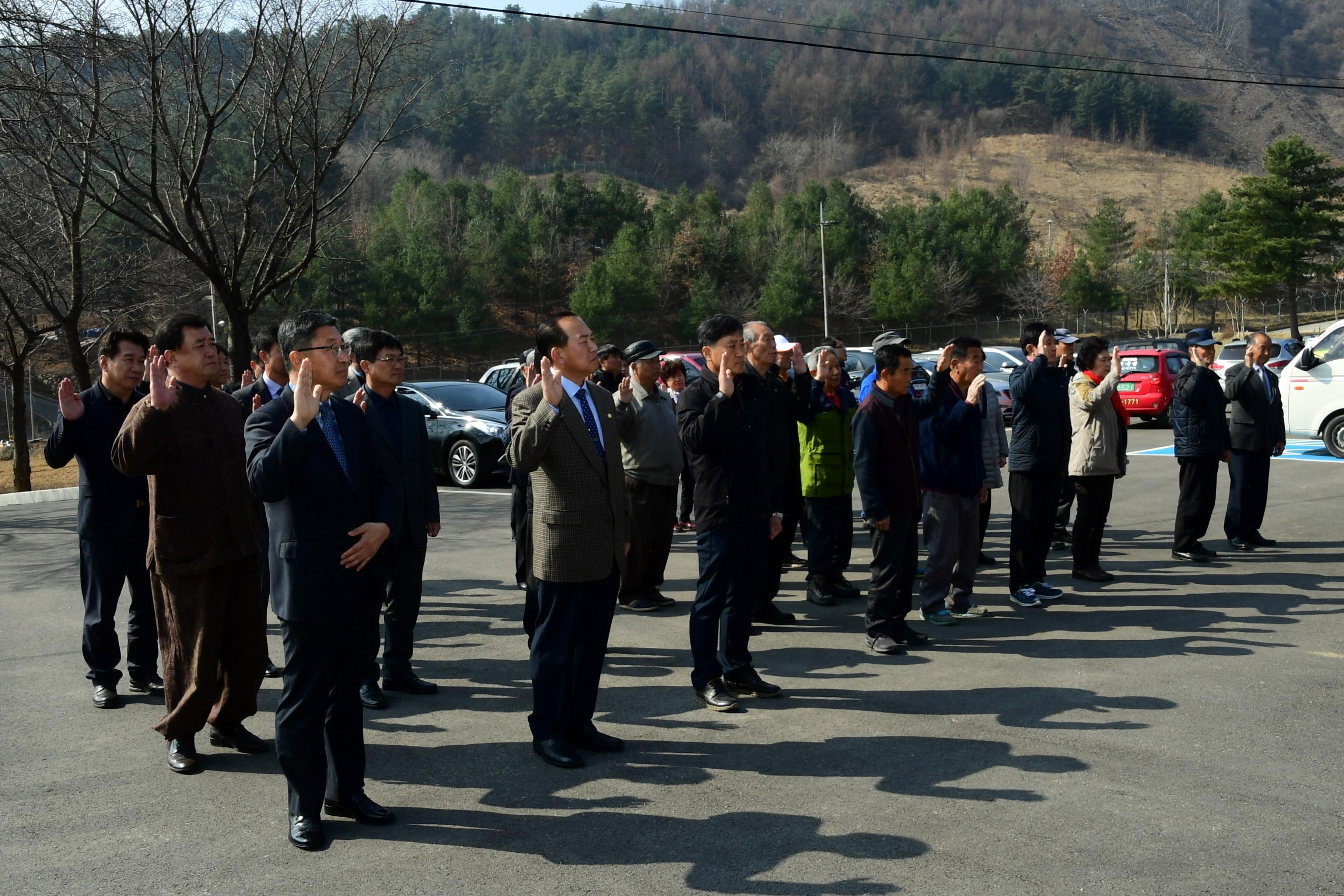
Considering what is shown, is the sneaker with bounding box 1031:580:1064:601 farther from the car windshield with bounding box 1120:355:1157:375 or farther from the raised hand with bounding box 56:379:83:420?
the car windshield with bounding box 1120:355:1157:375

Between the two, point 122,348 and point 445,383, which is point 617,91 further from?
point 122,348

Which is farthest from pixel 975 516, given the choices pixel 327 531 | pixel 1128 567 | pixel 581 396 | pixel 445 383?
pixel 445 383

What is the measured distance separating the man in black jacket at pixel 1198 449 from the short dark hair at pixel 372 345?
6845mm

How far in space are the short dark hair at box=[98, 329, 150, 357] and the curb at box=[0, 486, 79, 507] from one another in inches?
468

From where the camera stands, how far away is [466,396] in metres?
17.3

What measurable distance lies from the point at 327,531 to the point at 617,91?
116 m

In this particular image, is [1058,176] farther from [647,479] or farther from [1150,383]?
[647,479]

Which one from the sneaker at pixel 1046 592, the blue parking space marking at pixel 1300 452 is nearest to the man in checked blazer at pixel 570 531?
the sneaker at pixel 1046 592

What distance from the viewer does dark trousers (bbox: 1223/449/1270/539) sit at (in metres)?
10.0

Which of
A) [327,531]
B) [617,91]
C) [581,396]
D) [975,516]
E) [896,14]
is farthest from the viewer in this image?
[896,14]

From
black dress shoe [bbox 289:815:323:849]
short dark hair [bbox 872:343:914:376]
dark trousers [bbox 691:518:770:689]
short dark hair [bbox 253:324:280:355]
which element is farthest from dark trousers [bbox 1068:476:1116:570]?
black dress shoe [bbox 289:815:323:849]

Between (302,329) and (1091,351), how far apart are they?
6.85 metres

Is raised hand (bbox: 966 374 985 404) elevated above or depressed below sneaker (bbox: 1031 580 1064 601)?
above

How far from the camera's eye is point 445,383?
18.1 m
